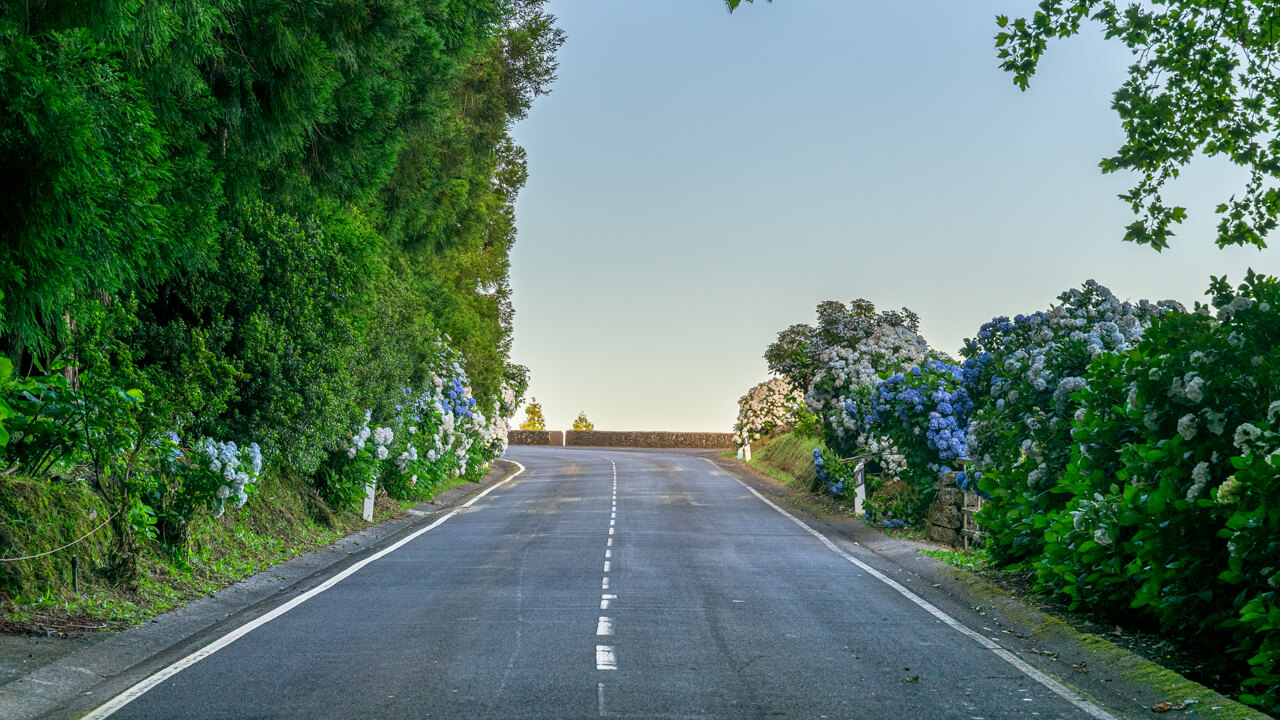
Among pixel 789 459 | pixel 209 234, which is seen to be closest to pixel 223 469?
pixel 209 234

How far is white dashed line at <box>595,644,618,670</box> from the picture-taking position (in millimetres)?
8688

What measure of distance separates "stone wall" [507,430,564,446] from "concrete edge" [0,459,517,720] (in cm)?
6663

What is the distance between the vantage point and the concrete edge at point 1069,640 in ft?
24.8

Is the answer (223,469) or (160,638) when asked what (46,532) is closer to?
(160,638)

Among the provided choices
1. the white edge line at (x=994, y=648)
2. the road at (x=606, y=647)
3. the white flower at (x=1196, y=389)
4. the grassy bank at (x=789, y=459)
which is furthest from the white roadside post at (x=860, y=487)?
the white flower at (x=1196, y=389)

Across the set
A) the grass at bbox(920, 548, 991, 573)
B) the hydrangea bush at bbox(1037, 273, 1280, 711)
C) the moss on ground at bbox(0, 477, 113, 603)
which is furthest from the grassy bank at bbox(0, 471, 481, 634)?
the grass at bbox(920, 548, 991, 573)

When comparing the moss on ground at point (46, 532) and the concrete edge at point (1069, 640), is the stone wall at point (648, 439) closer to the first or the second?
the concrete edge at point (1069, 640)

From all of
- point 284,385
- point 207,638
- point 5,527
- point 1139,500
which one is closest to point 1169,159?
point 1139,500

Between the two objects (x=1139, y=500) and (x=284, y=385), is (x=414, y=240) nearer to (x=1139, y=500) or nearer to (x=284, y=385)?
(x=284, y=385)

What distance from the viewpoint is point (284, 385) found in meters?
16.9

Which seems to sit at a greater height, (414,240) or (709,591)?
(414,240)

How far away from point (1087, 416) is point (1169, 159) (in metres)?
7.58

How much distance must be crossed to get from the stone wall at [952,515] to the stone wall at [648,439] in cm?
5638

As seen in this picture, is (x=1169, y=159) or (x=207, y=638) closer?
(x=207, y=638)
